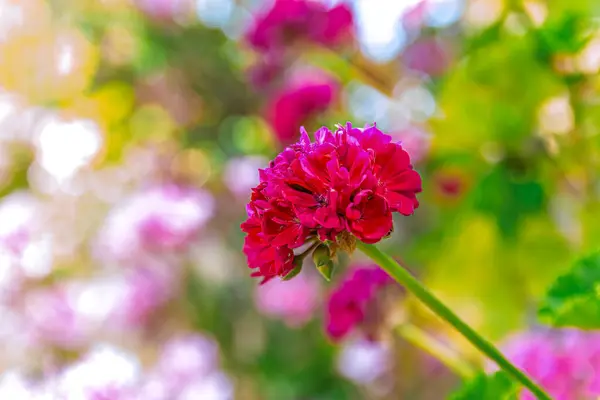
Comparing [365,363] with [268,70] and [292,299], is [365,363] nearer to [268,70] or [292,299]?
[292,299]

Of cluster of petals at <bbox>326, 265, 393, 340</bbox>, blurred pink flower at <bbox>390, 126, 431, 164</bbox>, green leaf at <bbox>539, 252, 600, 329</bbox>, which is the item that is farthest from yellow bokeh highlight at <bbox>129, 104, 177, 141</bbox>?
green leaf at <bbox>539, 252, 600, 329</bbox>

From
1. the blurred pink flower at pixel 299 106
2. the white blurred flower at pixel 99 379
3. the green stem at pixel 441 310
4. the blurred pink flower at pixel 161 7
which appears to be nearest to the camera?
the green stem at pixel 441 310

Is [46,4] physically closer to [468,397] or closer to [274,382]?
[274,382]

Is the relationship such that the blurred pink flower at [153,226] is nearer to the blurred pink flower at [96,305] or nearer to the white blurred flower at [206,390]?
the blurred pink flower at [96,305]

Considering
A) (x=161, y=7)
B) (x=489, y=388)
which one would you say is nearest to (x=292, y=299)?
(x=161, y=7)

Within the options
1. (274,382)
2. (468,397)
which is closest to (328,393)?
(274,382)

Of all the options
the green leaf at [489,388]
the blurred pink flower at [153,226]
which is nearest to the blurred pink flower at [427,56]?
the blurred pink flower at [153,226]
